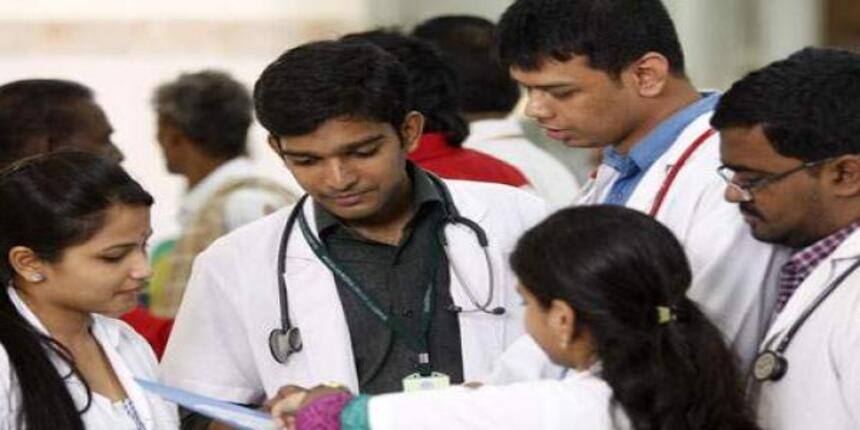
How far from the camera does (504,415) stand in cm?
315

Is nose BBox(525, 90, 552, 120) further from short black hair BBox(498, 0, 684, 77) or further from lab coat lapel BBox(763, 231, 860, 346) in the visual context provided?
lab coat lapel BBox(763, 231, 860, 346)

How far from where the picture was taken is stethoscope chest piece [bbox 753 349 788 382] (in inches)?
132

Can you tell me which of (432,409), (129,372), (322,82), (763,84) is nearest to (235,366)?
(129,372)

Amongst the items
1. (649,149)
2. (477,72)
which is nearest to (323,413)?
(649,149)

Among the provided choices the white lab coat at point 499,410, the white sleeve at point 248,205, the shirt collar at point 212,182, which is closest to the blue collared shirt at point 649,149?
the white lab coat at point 499,410

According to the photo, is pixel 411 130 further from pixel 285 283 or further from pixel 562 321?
pixel 562 321

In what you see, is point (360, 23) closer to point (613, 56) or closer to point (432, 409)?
point (613, 56)

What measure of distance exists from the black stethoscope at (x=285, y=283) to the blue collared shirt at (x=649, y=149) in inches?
9.9

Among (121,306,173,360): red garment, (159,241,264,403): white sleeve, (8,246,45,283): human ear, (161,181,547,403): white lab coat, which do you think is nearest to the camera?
(8,246,45,283): human ear

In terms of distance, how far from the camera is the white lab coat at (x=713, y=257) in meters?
3.55

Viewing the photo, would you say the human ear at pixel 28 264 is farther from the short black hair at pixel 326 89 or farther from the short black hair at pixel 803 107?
the short black hair at pixel 803 107

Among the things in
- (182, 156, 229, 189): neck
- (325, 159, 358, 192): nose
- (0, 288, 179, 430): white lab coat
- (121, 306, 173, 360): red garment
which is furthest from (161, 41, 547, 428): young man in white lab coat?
(182, 156, 229, 189): neck

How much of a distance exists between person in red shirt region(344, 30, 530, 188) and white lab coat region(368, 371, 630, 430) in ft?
5.03

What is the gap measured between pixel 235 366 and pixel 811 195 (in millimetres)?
1072
